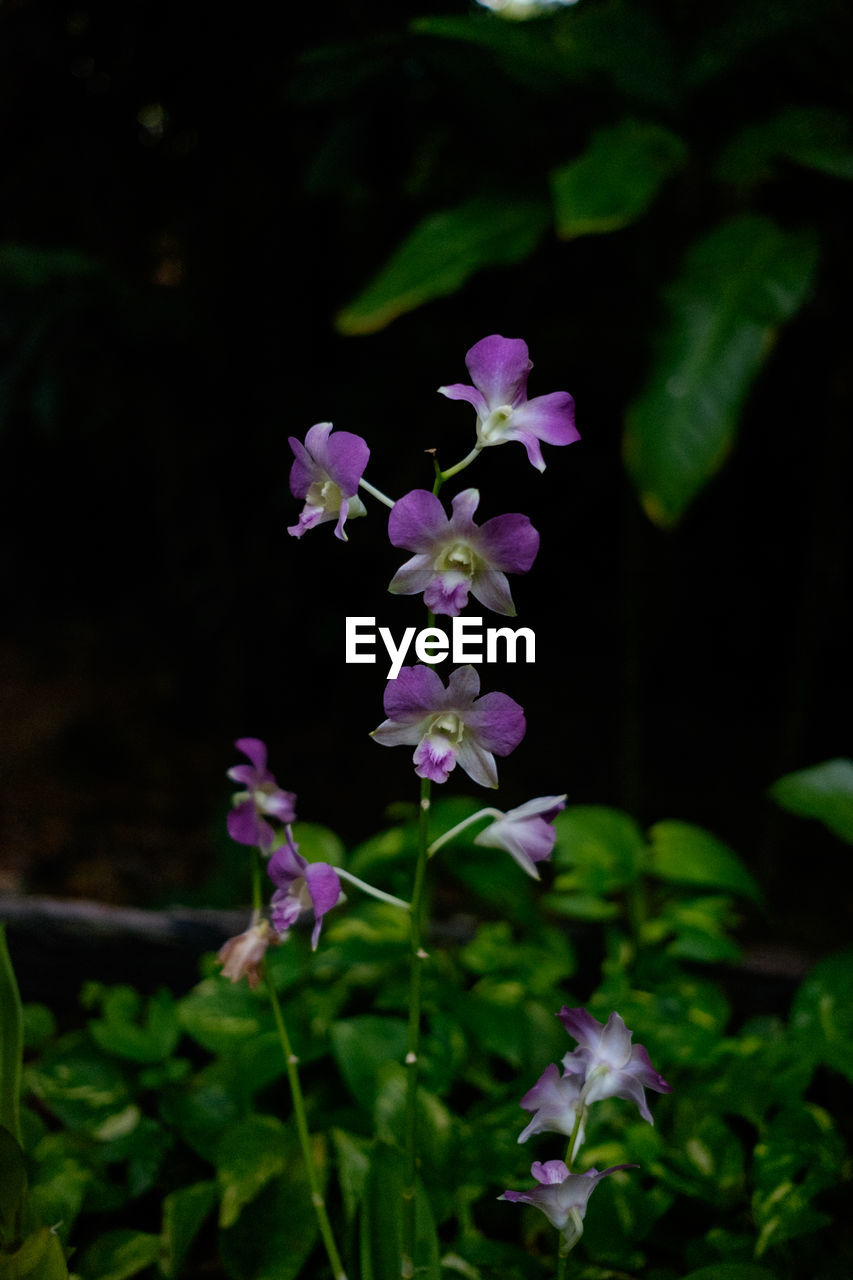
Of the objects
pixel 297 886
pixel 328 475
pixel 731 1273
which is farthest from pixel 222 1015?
pixel 328 475

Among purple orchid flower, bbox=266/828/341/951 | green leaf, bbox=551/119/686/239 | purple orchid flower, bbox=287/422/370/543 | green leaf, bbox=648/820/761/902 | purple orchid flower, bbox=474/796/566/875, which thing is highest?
green leaf, bbox=551/119/686/239

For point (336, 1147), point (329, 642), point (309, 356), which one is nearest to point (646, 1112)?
point (336, 1147)

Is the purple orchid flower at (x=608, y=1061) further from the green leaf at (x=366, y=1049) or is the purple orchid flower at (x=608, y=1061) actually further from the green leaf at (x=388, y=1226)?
the green leaf at (x=366, y=1049)

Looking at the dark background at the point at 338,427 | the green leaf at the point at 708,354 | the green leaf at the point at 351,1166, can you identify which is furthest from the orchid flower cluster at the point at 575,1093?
the dark background at the point at 338,427

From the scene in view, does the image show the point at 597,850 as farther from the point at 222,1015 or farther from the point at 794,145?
the point at 794,145

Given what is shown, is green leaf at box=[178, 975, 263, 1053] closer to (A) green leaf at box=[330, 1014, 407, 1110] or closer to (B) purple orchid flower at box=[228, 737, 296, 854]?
(A) green leaf at box=[330, 1014, 407, 1110]

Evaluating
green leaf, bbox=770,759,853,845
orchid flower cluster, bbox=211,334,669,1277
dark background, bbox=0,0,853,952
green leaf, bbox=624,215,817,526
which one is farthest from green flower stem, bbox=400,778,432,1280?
dark background, bbox=0,0,853,952

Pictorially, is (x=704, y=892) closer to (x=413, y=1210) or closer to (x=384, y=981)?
(x=384, y=981)
